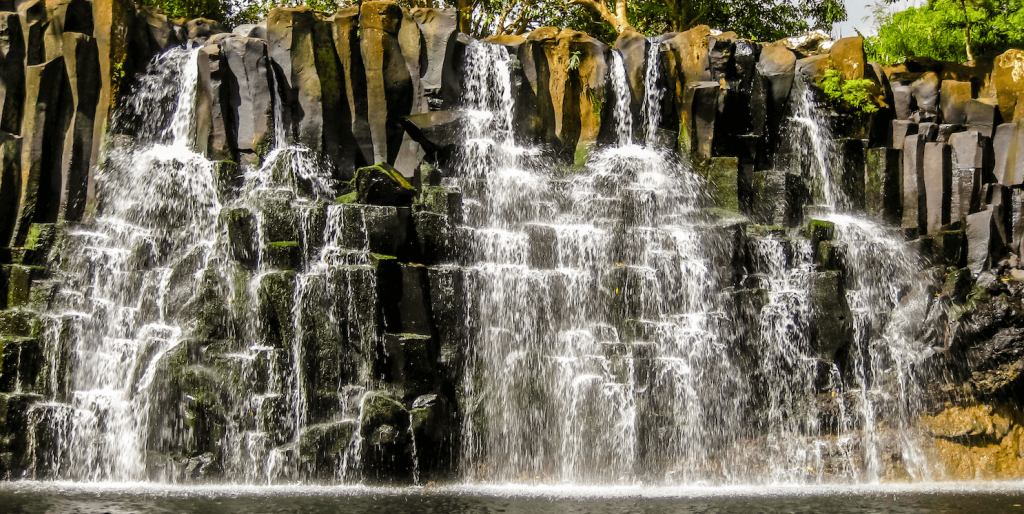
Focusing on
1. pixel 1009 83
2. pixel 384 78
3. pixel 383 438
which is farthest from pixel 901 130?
pixel 383 438

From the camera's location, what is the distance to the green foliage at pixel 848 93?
18688mm

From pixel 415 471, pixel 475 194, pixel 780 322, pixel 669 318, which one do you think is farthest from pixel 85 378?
pixel 780 322

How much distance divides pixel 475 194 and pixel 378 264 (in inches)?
126

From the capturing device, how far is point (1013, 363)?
14.9 m

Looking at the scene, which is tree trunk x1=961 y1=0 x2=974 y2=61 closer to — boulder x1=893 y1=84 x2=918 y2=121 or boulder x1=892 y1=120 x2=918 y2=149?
boulder x1=893 y1=84 x2=918 y2=121

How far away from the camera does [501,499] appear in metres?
11.2

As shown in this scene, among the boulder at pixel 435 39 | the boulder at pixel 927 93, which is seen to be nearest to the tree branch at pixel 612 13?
the boulder at pixel 927 93

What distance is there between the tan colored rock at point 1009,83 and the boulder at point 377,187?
13.3 metres

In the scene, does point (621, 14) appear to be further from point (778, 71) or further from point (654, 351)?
point (654, 351)

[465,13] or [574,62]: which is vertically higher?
[465,13]

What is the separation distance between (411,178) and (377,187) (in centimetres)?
295

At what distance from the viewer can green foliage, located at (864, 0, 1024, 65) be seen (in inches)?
920

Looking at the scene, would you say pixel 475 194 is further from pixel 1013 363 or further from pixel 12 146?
pixel 1013 363

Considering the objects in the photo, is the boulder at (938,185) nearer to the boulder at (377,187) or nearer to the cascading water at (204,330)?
the boulder at (377,187)
